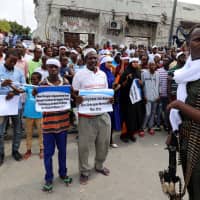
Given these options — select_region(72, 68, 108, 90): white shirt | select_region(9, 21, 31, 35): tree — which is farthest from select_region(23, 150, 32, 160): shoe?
select_region(9, 21, 31, 35): tree

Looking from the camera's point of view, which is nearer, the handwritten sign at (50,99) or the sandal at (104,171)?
the handwritten sign at (50,99)

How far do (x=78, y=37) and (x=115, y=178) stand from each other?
15477 mm

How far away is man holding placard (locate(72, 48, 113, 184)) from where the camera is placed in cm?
350

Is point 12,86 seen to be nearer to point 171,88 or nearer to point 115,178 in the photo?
point 115,178

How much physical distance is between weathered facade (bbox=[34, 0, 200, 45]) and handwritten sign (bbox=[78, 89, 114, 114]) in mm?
14459

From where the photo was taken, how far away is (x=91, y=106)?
3521 mm

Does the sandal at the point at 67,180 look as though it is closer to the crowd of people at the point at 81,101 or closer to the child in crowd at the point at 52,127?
the crowd of people at the point at 81,101

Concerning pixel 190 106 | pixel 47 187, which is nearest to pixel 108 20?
pixel 47 187

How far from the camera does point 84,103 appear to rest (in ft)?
11.5

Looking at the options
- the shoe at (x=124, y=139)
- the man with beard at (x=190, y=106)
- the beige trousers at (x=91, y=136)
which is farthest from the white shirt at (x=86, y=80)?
the shoe at (x=124, y=139)

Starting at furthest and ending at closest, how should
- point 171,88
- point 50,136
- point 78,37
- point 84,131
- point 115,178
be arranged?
point 78,37 → point 171,88 → point 115,178 → point 84,131 → point 50,136

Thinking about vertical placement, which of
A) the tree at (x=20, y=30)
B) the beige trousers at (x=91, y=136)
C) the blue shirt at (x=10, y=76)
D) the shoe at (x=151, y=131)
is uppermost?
the tree at (x=20, y=30)

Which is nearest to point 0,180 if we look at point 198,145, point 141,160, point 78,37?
point 141,160

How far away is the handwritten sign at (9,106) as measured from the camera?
12.9 ft
